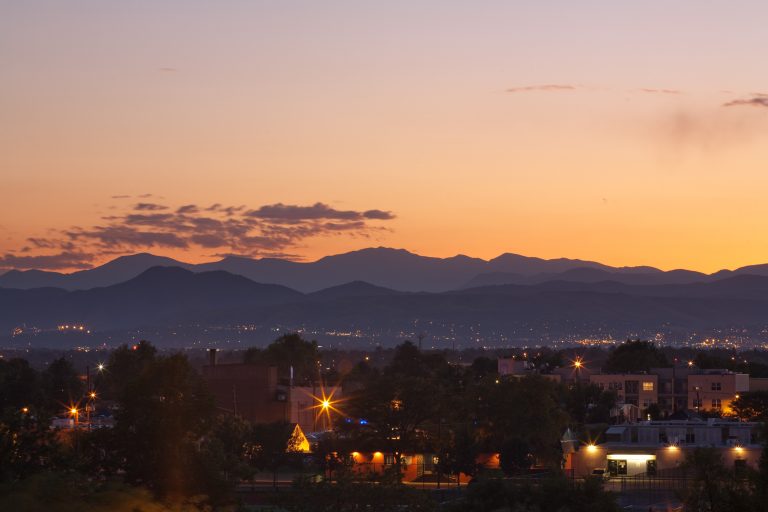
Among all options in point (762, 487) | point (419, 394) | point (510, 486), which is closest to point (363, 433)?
point (419, 394)

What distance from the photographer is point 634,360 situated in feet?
525

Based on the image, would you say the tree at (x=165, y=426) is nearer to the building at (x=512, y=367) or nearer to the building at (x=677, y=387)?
the building at (x=677, y=387)

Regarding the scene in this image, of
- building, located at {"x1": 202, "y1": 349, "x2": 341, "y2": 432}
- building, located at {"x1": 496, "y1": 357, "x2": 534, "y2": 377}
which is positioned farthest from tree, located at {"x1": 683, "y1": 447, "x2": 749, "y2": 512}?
building, located at {"x1": 496, "y1": 357, "x2": 534, "y2": 377}

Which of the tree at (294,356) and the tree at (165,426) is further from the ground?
the tree at (294,356)

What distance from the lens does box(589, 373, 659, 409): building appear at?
461 ft

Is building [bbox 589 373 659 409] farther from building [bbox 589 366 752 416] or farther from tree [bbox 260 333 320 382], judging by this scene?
tree [bbox 260 333 320 382]

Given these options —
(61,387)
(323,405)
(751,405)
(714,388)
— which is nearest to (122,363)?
(61,387)

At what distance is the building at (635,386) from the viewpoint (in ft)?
461

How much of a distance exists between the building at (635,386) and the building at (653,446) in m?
56.2

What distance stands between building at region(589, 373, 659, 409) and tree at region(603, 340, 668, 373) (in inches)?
380

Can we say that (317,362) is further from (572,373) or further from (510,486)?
(510,486)

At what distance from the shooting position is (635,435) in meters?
83.1

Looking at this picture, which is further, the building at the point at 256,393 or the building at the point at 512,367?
the building at the point at 512,367

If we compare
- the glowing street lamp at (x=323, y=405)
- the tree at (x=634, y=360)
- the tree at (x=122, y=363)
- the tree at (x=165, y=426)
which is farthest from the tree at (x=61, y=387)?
the tree at (x=165, y=426)
